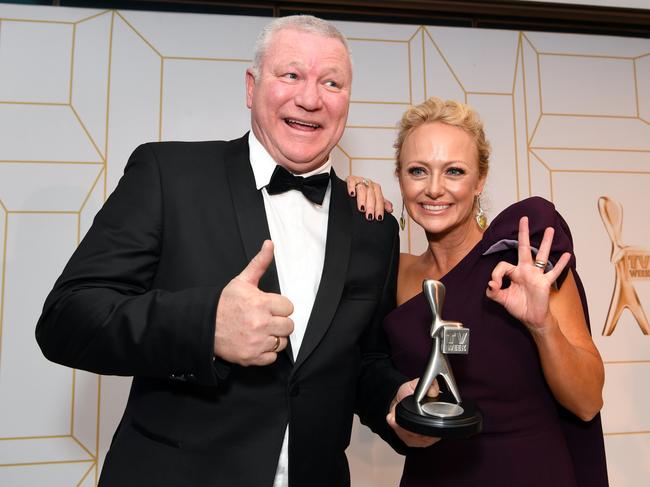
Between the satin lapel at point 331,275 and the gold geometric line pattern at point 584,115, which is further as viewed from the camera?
the gold geometric line pattern at point 584,115

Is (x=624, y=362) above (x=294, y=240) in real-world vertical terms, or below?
below

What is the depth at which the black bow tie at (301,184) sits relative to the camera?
3.98 ft

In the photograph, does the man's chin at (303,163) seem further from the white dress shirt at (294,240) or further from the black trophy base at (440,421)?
the black trophy base at (440,421)

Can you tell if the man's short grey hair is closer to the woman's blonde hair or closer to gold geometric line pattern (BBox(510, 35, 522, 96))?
the woman's blonde hair

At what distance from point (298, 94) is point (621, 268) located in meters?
1.90

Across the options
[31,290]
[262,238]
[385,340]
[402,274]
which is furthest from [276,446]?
[31,290]

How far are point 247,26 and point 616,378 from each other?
7.49ft

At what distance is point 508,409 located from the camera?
1317 mm

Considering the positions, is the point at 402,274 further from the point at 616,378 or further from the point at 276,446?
the point at 616,378

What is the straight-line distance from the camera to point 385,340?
151cm

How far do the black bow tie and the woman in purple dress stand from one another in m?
0.34

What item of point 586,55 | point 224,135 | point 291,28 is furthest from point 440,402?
point 586,55

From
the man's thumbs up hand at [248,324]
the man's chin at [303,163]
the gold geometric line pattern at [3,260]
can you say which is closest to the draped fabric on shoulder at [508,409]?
the man's chin at [303,163]

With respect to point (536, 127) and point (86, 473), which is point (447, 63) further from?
point (86, 473)
